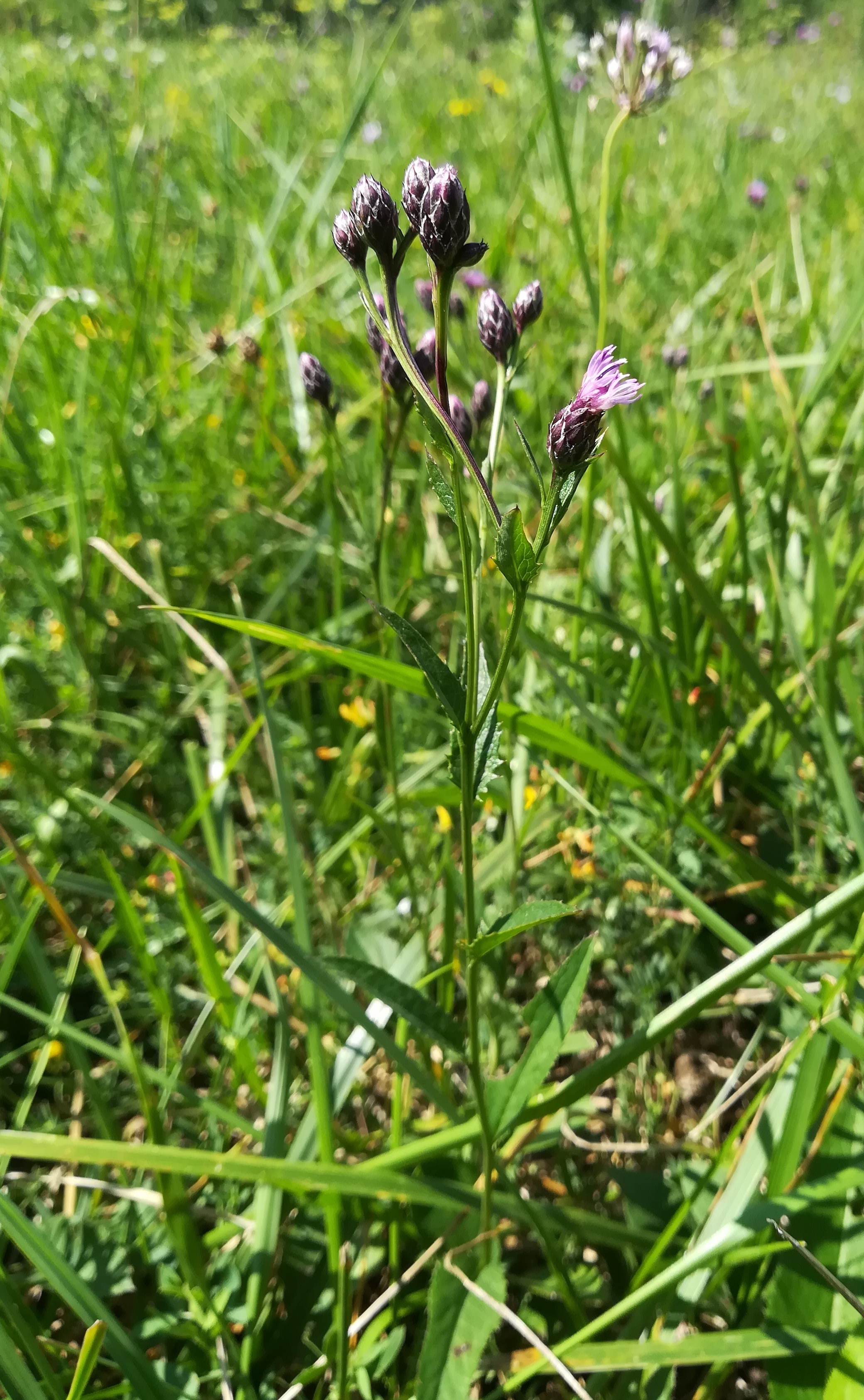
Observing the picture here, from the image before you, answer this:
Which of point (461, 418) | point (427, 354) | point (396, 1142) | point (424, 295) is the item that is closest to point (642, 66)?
point (424, 295)

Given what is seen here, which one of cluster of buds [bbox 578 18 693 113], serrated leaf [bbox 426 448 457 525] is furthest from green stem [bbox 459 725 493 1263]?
cluster of buds [bbox 578 18 693 113]

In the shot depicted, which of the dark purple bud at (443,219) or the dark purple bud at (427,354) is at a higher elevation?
the dark purple bud at (427,354)

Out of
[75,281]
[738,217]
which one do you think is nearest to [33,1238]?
[75,281]

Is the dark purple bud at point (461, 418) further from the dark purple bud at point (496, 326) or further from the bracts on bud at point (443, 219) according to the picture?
the bracts on bud at point (443, 219)

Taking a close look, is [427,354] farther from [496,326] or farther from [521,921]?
[521,921]

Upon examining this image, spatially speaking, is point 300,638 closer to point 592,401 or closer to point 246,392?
point 592,401

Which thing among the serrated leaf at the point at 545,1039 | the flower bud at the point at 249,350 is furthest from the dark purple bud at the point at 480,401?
the flower bud at the point at 249,350
